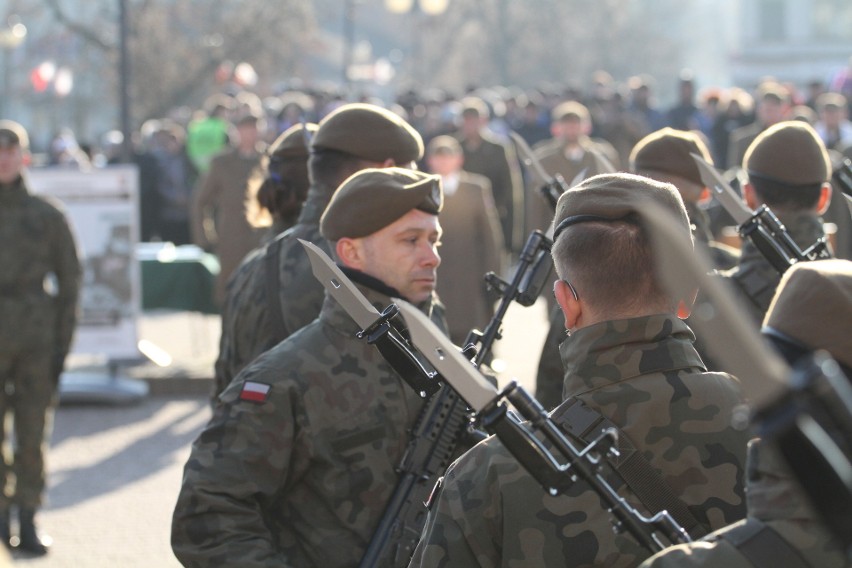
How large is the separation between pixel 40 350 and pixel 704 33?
107234 millimetres

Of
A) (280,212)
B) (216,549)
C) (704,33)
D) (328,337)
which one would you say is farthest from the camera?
(704,33)

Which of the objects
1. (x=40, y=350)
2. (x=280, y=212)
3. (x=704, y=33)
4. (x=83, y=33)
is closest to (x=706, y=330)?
(x=280, y=212)

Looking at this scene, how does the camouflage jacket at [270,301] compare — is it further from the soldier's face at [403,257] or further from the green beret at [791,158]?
the green beret at [791,158]

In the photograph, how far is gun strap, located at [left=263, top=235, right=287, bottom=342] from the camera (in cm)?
503

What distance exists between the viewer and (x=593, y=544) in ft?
9.39

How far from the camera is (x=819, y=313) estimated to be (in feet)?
7.49

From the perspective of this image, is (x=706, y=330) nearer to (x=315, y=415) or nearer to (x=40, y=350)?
(x=315, y=415)

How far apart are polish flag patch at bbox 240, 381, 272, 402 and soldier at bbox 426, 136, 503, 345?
7.02 meters

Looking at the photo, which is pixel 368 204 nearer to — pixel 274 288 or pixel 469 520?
pixel 274 288

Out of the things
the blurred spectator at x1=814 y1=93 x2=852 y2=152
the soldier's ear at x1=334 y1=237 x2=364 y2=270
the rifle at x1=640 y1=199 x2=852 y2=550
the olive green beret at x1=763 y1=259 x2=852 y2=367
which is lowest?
the blurred spectator at x1=814 y1=93 x2=852 y2=152

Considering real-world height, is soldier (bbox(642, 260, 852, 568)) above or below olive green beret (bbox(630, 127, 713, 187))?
above

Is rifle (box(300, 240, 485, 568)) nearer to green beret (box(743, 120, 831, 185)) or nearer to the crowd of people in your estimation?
the crowd of people

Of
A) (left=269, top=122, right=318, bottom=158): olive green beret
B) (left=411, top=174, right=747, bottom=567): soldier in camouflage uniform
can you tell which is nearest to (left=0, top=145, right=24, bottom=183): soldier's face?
(left=269, top=122, right=318, bottom=158): olive green beret

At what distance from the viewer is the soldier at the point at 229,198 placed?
39.0ft
